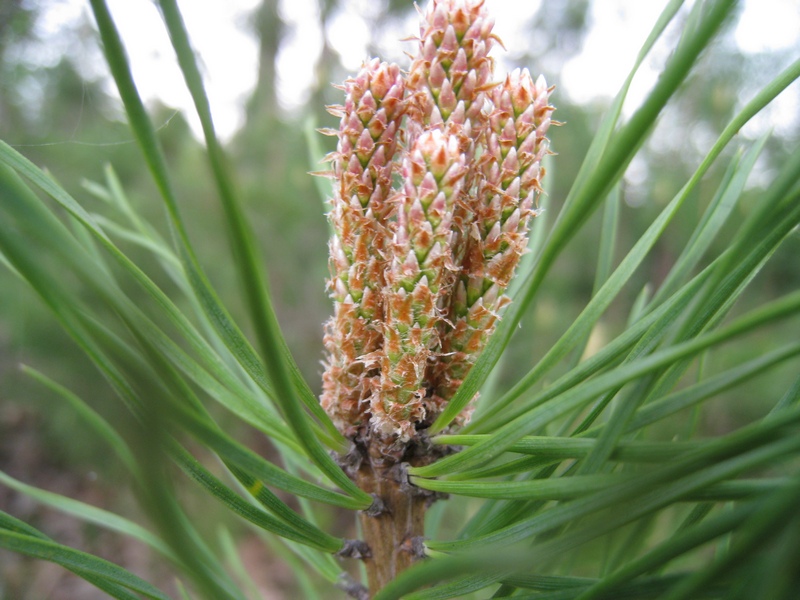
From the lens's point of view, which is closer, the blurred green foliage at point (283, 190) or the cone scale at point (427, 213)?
the cone scale at point (427, 213)

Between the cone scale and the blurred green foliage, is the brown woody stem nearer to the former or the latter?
→ the cone scale

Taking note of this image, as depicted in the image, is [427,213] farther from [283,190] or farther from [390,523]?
[283,190]

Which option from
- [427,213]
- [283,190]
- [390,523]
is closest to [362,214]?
[427,213]

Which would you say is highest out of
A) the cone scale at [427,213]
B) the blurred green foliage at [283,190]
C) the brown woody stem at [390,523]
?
the blurred green foliage at [283,190]

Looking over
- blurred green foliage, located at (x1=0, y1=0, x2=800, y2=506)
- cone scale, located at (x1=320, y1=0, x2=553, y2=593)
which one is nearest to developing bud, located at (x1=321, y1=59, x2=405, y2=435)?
cone scale, located at (x1=320, y1=0, x2=553, y2=593)

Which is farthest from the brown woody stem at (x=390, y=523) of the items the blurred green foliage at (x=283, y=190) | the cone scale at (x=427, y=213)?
the blurred green foliage at (x=283, y=190)

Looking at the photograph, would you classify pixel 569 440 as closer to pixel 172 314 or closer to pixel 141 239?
pixel 172 314

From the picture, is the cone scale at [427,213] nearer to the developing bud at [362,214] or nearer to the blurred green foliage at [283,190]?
the developing bud at [362,214]

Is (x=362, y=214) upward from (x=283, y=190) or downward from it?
downward

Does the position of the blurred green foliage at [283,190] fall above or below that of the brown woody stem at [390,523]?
above

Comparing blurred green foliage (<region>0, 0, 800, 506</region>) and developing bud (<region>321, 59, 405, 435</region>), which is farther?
blurred green foliage (<region>0, 0, 800, 506</region>)

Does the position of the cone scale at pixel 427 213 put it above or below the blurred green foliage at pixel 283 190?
below
